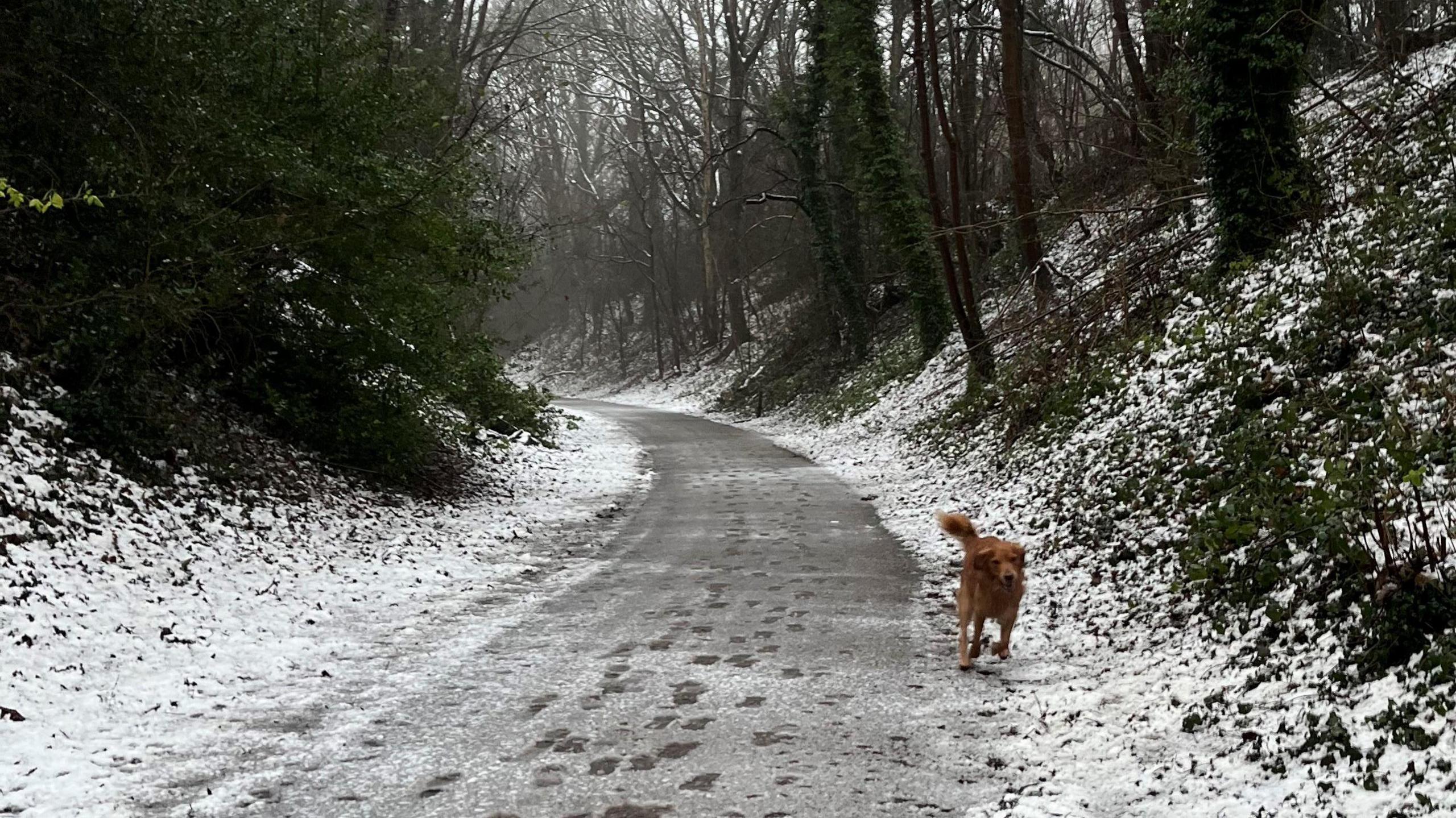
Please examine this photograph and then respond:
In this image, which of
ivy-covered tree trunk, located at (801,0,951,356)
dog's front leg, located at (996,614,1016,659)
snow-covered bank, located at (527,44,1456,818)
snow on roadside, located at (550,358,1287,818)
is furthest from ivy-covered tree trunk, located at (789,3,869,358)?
dog's front leg, located at (996,614,1016,659)

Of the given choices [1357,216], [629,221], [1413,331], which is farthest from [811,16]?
[629,221]

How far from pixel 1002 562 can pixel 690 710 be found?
2250 millimetres

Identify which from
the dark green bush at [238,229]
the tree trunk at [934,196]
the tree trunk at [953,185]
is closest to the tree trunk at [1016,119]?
the tree trunk at [953,185]

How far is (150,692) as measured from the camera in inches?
239

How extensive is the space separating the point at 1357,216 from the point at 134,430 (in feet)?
43.0

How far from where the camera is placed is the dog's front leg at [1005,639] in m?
6.62

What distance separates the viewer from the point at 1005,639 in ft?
21.9

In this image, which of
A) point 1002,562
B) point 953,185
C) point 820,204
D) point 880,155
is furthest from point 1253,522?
point 820,204

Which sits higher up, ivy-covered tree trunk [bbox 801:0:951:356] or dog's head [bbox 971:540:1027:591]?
ivy-covered tree trunk [bbox 801:0:951:356]

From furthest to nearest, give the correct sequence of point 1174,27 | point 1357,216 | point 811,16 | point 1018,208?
point 811,16 → point 1018,208 → point 1174,27 → point 1357,216

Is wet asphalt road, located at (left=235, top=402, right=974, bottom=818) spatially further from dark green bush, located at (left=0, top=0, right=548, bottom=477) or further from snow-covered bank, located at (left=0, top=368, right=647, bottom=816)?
dark green bush, located at (left=0, top=0, right=548, bottom=477)

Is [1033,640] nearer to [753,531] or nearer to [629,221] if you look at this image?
[753,531]

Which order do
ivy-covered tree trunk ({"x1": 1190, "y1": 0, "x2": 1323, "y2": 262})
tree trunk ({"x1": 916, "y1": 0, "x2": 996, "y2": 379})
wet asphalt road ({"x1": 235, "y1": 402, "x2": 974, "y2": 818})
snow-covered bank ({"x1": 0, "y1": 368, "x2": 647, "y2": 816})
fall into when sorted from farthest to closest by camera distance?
tree trunk ({"x1": 916, "y1": 0, "x2": 996, "y2": 379}) < ivy-covered tree trunk ({"x1": 1190, "y1": 0, "x2": 1323, "y2": 262}) < snow-covered bank ({"x1": 0, "y1": 368, "x2": 647, "y2": 816}) < wet asphalt road ({"x1": 235, "y1": 402, "x2": 974, "y2": 818})

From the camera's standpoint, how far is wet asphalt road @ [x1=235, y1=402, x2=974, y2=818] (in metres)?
4.62
